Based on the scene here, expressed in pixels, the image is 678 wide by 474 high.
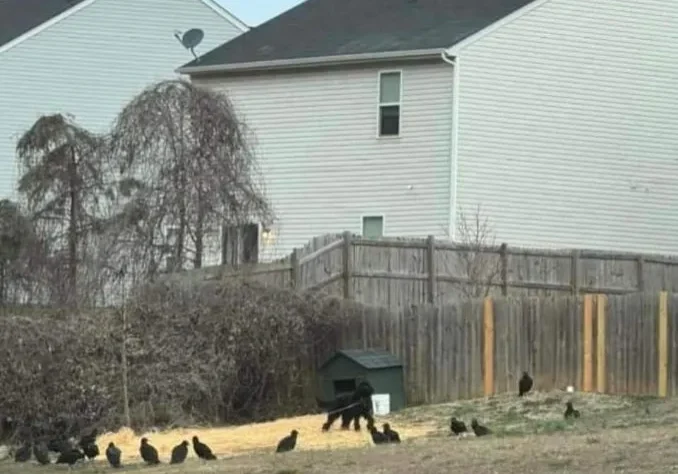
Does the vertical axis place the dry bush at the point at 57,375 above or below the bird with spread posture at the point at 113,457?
above

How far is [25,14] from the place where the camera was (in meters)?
42.8

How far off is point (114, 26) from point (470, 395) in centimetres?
2117

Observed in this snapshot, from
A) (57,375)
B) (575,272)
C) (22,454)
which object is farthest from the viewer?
(575,272)

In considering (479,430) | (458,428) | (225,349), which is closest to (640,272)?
(225,349)

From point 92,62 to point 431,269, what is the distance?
16148mm

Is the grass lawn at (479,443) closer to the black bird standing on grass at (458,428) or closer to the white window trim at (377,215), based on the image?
the black bird standing on grass at (458,428)

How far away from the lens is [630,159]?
33.8 metres

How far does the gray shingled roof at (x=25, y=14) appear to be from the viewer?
40.8 metres

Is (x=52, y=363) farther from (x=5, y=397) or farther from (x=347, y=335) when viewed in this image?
(x=347, y=335)

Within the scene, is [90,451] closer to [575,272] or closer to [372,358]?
[372,358]

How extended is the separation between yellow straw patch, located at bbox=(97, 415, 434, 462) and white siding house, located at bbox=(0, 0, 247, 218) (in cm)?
1875

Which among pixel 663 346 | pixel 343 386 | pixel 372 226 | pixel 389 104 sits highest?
pixel 389 104

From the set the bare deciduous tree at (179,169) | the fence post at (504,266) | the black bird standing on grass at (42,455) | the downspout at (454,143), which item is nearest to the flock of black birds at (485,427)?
the black bird standing on grass at (42,455)

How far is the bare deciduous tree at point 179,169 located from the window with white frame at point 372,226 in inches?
200
